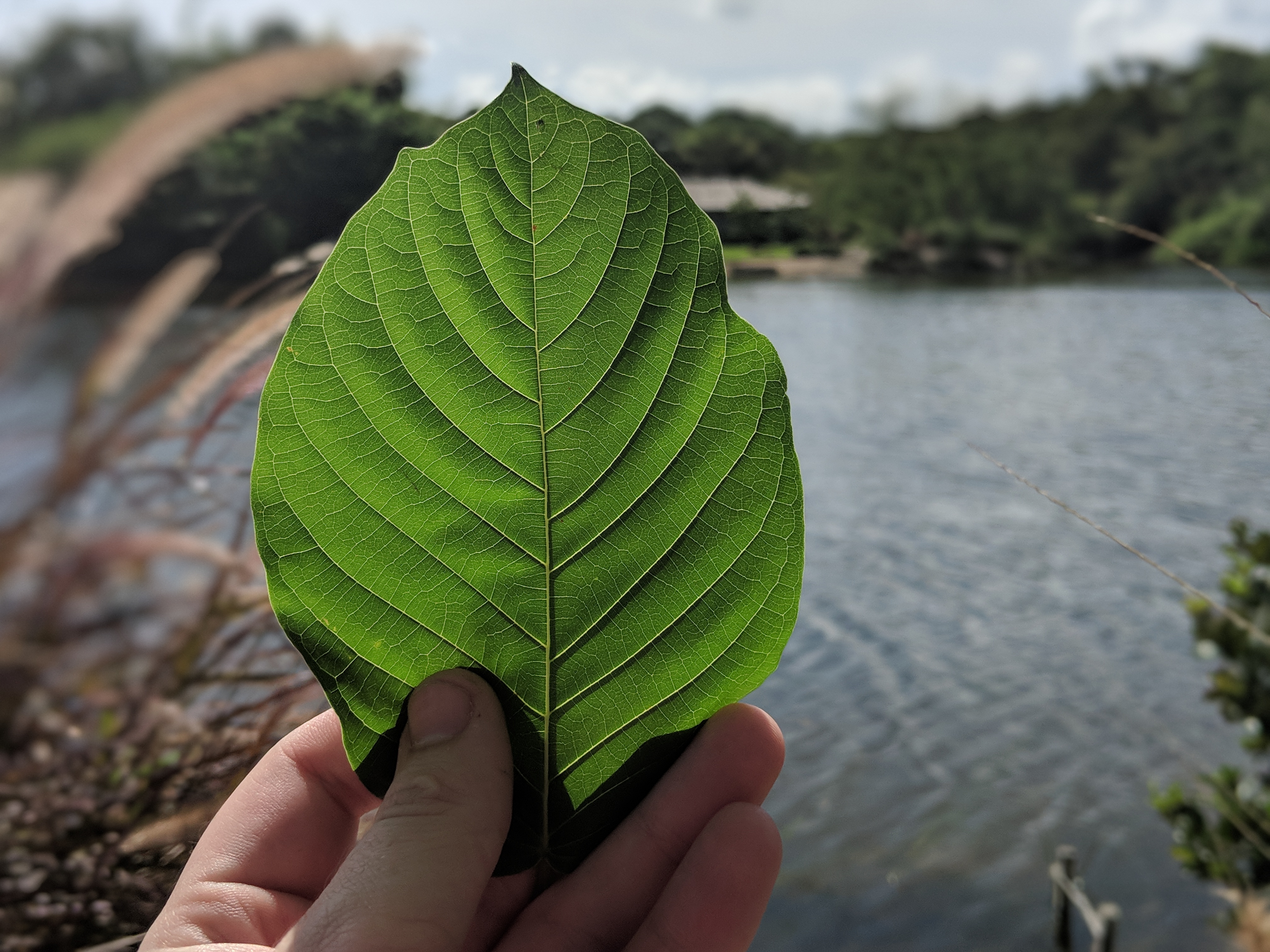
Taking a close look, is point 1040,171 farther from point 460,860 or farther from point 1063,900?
point 460,860

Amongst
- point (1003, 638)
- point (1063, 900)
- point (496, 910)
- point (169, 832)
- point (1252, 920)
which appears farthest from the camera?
point (1003, 638)

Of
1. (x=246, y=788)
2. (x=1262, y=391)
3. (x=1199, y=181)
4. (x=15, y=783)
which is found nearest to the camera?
(x=246, y=788)

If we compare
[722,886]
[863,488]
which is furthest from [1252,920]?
[863,488]

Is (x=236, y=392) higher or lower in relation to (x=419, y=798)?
higher

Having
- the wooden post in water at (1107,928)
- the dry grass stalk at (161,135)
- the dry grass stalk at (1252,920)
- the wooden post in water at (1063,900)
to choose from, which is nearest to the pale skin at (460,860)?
the dry grass stalk at (161,135)

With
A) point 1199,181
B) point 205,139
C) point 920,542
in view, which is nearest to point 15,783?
point 205,139

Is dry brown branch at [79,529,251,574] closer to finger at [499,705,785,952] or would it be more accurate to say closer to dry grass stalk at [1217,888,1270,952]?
finger at [499,705,785,952]

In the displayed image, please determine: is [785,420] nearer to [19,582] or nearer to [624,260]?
[624,260]
